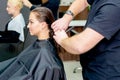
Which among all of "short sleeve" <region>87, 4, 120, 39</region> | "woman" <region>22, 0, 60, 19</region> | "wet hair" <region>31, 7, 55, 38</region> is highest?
"short sleeve" <region>87, 4, 120, 39</region>

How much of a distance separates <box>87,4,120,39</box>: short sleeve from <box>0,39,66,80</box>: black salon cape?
24.1 inches

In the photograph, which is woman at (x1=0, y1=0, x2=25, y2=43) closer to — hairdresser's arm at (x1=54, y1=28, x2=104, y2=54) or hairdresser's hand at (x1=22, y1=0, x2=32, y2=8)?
hairdresser's hand at (x1=22, y1=0, x2=32, y2=8)

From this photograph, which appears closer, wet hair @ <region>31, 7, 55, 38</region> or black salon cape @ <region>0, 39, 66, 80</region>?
black salon cape @ <region>0, 39, 66, 80</region>

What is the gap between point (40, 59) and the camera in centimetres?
184

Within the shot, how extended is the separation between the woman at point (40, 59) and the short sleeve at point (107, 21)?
0.61m

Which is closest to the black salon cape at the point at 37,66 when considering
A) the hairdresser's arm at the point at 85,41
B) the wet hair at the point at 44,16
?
the wet hair at the point at 44,16

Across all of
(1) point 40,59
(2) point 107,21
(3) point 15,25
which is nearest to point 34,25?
A: (1) point 40,59

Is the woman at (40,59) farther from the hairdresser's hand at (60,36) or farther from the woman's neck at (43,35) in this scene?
the hairdresser's hand at (60,36)

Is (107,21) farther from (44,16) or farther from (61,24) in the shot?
(44,16)

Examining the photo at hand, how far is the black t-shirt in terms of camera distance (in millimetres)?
1220

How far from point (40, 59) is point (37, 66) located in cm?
5

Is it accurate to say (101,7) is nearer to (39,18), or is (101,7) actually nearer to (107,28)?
(107,28)

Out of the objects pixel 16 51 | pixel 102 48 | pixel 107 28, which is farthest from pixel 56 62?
pixel 16 51

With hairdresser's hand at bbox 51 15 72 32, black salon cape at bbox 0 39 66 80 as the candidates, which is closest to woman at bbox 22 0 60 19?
black salon cape at bbox 0 39 66 80
